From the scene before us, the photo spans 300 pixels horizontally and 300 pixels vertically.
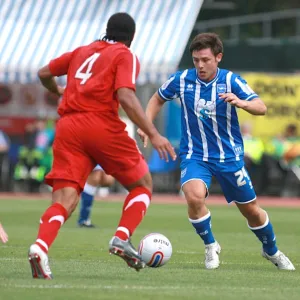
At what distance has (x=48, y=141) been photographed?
27594mm

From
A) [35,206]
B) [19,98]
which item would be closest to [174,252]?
[35,206]

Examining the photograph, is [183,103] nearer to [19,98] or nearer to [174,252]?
[174,252]

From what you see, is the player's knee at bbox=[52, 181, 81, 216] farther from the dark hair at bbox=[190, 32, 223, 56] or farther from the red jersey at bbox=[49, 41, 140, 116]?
the dark hair at bbox=[190, 32, 223, 56]

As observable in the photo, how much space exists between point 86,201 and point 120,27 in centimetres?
728

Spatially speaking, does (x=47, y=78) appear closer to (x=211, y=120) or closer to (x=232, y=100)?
(x=232, y=100)

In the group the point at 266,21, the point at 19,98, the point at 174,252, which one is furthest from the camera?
the point at 266,21

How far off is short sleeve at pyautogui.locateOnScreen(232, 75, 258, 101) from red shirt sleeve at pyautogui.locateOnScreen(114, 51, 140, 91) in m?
1.56

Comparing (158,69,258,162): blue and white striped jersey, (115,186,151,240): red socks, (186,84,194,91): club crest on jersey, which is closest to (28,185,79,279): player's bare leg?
(115,186,151,240): red socks

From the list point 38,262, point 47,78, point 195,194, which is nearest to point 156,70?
point 195,194

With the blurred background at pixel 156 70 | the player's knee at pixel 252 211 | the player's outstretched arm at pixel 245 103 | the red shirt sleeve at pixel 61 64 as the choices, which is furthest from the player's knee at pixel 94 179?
the blurred background at pixel 156 70

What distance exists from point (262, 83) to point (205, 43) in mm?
17889

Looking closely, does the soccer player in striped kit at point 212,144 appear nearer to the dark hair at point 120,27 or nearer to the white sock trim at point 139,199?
the white sock trim at point 139,199

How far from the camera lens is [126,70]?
8695 mm

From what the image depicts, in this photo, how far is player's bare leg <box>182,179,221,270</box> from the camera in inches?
396
